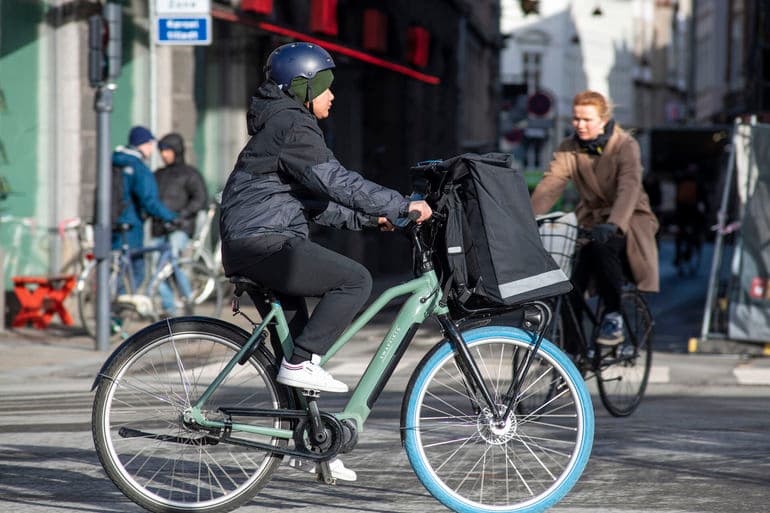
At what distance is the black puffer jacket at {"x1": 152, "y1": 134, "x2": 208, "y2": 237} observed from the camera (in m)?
14.0

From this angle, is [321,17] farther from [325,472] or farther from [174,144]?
[325,472]

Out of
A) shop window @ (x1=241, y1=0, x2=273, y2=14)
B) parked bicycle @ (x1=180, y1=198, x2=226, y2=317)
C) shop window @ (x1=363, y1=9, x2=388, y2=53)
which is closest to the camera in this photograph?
parked bicycle @ (x1=180, y1=198, x2=226, y2=317)

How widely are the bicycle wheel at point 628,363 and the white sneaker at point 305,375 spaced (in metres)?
3.14

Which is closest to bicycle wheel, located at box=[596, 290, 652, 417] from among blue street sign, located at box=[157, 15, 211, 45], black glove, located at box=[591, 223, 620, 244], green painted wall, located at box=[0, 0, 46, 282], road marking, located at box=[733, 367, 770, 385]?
black glove, located at box=[591, 223, 620, 244]

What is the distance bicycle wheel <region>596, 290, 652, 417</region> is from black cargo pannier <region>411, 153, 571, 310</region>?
2898 mm

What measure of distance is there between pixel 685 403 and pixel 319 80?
4.29 metres

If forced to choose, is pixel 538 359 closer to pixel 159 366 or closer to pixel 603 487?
pixel 603 487

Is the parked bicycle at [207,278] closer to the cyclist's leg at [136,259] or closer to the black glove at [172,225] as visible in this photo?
the black glove at [172,225]

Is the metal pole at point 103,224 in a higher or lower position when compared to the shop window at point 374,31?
lower

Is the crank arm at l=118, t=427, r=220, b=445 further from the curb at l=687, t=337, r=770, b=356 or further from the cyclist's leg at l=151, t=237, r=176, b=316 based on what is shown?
the cyclist's leg at l=151, t=237, r=176, b=316

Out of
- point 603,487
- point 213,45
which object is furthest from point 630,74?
point 603,487

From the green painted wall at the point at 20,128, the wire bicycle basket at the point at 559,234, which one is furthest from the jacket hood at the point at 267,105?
the green painted wall at the point at 20,128

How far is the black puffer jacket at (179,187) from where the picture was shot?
46.1ft

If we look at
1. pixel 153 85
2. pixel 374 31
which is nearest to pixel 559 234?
pixel 153 85
